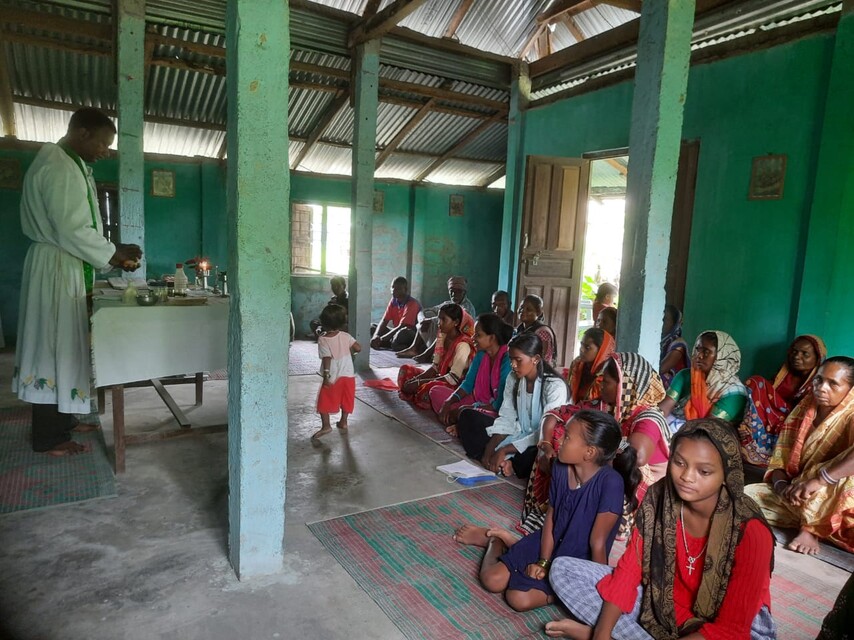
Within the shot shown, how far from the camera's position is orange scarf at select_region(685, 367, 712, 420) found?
4.43 meters

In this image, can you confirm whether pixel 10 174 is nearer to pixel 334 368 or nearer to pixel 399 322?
pixel 399 322

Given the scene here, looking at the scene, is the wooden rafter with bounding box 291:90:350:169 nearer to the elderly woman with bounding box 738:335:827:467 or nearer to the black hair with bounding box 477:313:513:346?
the black hair with bounding box 477:313:513:346

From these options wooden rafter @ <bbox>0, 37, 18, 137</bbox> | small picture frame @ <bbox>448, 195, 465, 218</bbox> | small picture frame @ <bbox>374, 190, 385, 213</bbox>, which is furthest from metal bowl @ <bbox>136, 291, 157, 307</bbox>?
small picture frame @ <bbox>448, 195, 465, 218</bbox>

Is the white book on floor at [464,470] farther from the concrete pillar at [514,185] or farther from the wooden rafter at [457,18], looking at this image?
the wooden rafter at [457,18]

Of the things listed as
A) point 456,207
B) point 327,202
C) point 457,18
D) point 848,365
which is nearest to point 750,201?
point 848,365

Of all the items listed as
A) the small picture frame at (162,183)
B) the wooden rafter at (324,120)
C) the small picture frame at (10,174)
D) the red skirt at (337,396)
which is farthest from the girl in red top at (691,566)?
the small picture frame at (10,174)

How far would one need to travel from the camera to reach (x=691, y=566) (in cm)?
202

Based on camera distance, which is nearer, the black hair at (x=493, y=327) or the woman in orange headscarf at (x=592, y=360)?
the woman in orange headscarf at (x=592, y=360)

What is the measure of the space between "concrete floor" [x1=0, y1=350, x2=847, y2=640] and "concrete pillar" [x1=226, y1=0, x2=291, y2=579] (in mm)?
234

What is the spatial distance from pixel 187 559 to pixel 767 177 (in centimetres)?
560

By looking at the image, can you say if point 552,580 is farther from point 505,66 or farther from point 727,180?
point 505,66

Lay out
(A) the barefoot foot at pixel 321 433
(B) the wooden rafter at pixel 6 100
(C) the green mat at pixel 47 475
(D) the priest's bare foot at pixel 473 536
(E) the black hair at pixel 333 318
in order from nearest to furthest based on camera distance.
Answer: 1. (D) the priest's bare foot at pixel 473 536
2. (C) the green mat at pixel 47 475
3. (A) the barefoot foot at pixel 321 433
4. (E) the black hair at pixel 333 318
5. (B) the wooden rafter at pixel 6 100

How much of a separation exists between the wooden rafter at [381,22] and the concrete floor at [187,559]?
4227 millimetres

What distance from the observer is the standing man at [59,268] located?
3602 millimetres
